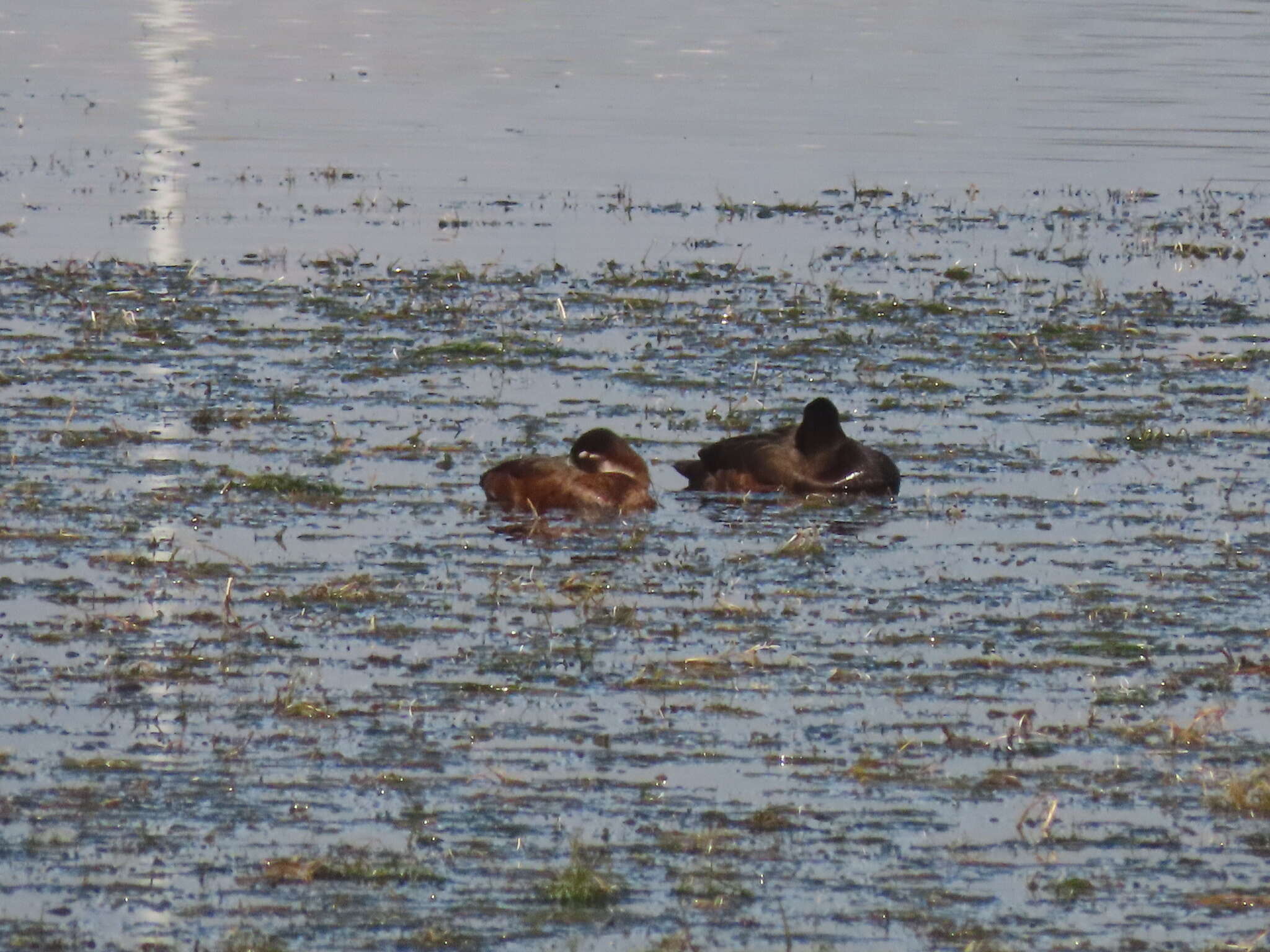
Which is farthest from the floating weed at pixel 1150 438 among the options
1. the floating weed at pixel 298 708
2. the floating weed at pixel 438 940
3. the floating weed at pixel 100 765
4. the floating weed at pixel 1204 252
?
the floating weed at pixel 438 940

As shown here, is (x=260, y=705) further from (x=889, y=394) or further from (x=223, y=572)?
(x=889, y=394)

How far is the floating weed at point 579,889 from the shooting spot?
714cm

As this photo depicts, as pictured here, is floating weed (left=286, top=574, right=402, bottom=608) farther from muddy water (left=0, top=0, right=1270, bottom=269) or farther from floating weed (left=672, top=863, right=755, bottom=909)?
muddy water (left=0, top=0, right=1270, bottom=269)

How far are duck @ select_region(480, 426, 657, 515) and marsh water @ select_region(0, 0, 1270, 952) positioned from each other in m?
0.18

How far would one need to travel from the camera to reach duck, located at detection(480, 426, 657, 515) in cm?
1303

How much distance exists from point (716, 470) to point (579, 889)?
6.90m

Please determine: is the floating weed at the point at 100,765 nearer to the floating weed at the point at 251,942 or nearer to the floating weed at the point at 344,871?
the floating weed at the point at 344,871

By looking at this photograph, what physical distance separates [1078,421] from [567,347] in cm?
403

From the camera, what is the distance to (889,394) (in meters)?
16.3

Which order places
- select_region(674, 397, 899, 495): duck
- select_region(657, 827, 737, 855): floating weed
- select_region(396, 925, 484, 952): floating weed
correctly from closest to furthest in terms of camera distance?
select_region(396, 925, 484, 952): floating weed < select_region(657, 827, 737, 855): floating weed < select_region(674, 397, 899, 495): duck

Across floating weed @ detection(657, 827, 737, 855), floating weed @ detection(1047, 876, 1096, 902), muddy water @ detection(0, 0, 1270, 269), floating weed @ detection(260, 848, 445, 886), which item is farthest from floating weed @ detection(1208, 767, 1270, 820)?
muddy water @ detection(0, 0, 1270, 269)

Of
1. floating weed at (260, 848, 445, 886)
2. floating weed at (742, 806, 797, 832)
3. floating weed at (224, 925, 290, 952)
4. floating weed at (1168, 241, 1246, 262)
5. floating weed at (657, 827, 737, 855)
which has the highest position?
floating weed at (1168, 241, 1246, 262)

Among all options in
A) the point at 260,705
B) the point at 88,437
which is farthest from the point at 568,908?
the point at 88,437

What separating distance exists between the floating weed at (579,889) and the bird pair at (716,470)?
19.0 feet
